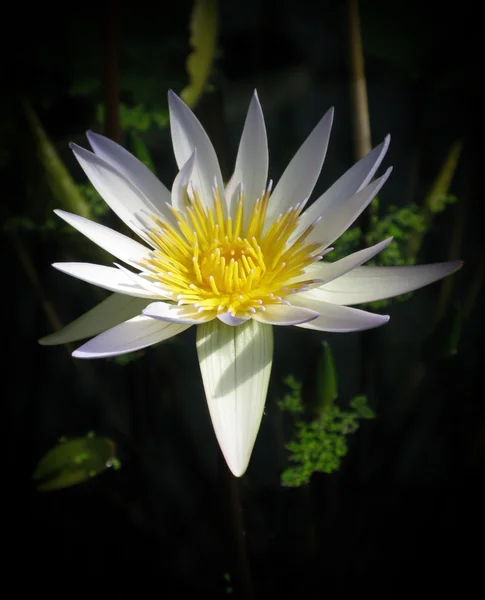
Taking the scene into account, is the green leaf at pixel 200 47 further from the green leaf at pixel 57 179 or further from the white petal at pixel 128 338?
the white petal at pixel 128 338

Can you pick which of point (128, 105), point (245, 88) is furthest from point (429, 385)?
point (128, 105)

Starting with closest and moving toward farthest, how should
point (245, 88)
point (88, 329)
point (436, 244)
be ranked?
point (88, 329), point (436, 244), point (245, 88)

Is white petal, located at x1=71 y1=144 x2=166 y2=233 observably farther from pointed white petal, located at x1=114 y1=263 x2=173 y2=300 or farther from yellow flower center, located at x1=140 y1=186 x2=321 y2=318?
pointed white petal, located at x1=114 y1=263 x2=173 y2=300

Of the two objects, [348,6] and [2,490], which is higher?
[348,6]

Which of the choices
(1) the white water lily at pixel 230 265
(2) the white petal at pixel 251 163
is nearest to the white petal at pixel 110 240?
(1) the white water lily at pixel 230 265

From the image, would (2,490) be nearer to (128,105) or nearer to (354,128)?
(128,105)

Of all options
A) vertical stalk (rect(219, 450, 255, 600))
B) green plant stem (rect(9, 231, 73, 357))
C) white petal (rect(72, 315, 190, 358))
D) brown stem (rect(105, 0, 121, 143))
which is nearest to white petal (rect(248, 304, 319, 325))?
white petal (rect(72, 315, 190, 358))
